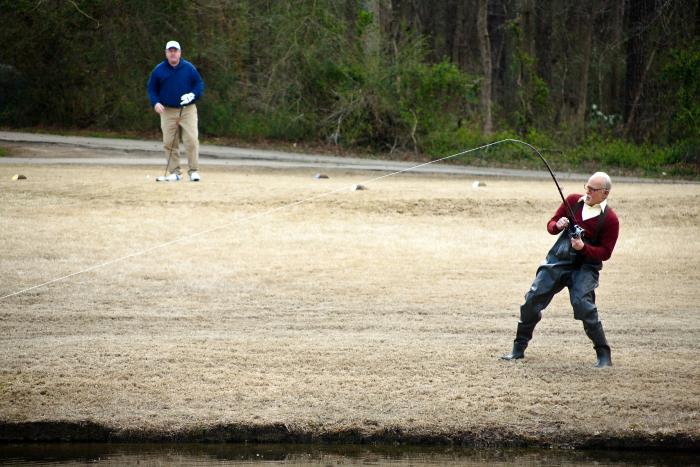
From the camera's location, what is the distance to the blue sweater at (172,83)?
17906 millimetres

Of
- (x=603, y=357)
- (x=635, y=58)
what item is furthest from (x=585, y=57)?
Result: (x=603, y=357)

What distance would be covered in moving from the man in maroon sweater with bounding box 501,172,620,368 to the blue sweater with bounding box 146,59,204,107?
10.6 m

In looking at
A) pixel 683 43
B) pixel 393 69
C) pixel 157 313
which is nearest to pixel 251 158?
pixel 393 69

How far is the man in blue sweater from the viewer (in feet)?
58.6

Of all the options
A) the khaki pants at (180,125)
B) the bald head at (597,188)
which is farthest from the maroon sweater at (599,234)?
the khaki pants at (180,125)

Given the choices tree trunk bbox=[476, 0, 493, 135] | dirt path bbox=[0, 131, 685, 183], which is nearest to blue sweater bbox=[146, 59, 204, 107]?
dirt path bbox=[0, 131, 685, 183]

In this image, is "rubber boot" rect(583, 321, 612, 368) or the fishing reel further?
"rubber boot" rect(583, 321, 612, 368)

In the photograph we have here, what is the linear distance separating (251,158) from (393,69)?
4.61m

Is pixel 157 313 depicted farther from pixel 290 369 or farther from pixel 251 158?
pixel 251 158

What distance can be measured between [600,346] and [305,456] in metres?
2.75

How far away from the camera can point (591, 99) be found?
45438 mm

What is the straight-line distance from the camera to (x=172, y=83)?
58.9 ft

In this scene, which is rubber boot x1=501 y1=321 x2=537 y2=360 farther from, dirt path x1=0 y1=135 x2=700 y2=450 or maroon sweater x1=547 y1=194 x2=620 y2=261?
maroon sweater x1=547 y1=194 x2=620 y2=261

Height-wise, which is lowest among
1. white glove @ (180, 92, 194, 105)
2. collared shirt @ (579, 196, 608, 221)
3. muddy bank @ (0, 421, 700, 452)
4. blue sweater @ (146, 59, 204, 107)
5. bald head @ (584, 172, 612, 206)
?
muddy bank @ (0, 421, 700, 452)
